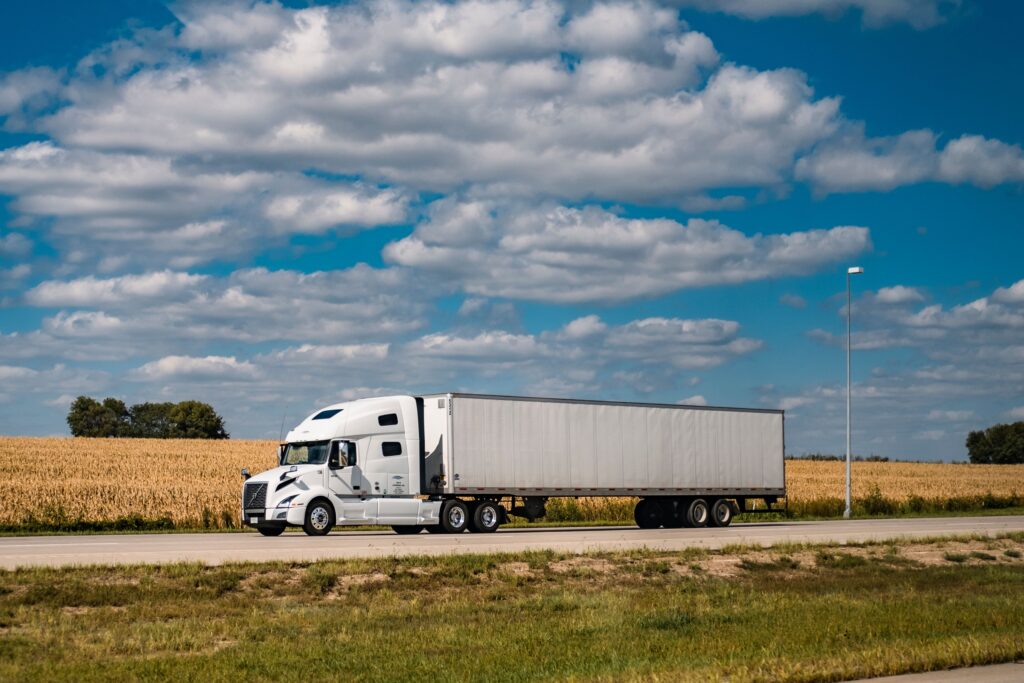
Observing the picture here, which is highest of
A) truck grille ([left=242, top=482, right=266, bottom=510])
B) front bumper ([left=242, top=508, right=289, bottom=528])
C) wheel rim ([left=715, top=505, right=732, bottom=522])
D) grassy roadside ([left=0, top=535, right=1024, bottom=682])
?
truck grille ([left=242, top=482, right=266, bottom=510])

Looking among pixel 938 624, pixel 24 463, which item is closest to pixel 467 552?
pixel 938 624

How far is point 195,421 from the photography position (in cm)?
14112

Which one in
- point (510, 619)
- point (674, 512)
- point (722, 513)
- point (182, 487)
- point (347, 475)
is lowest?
point (722, 513)

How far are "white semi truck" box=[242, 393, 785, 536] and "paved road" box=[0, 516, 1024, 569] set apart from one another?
1198 mm

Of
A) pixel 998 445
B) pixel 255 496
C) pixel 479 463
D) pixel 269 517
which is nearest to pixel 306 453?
pixel 255 496

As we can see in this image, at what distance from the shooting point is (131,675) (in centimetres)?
1170

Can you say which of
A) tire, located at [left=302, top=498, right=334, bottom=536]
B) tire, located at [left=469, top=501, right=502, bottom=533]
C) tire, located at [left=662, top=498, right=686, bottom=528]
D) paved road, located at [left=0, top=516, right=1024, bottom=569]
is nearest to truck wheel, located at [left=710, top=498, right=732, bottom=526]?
tire, located at [left=662, top=498, right=686, bottom=528]

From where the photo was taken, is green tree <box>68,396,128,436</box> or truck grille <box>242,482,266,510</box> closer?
truck grille <box>242,482,266,510</box>

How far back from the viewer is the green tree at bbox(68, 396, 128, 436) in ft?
473

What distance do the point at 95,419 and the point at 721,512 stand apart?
120744 millimetres

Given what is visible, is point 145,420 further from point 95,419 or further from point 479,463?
point 479,463

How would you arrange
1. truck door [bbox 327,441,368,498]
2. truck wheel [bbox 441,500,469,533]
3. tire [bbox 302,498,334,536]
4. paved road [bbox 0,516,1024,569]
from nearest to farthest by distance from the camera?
paved road [bbox 0,516,1024,569], tire [bbox 302,498,334,536], truck door [bbox 327,441,368,498], truck wheel [bbox 441,500,469,533]

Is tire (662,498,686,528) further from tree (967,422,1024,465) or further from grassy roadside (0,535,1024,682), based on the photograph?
tree (967,422,1024,465)

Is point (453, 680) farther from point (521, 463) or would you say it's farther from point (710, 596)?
point (521, 463)
